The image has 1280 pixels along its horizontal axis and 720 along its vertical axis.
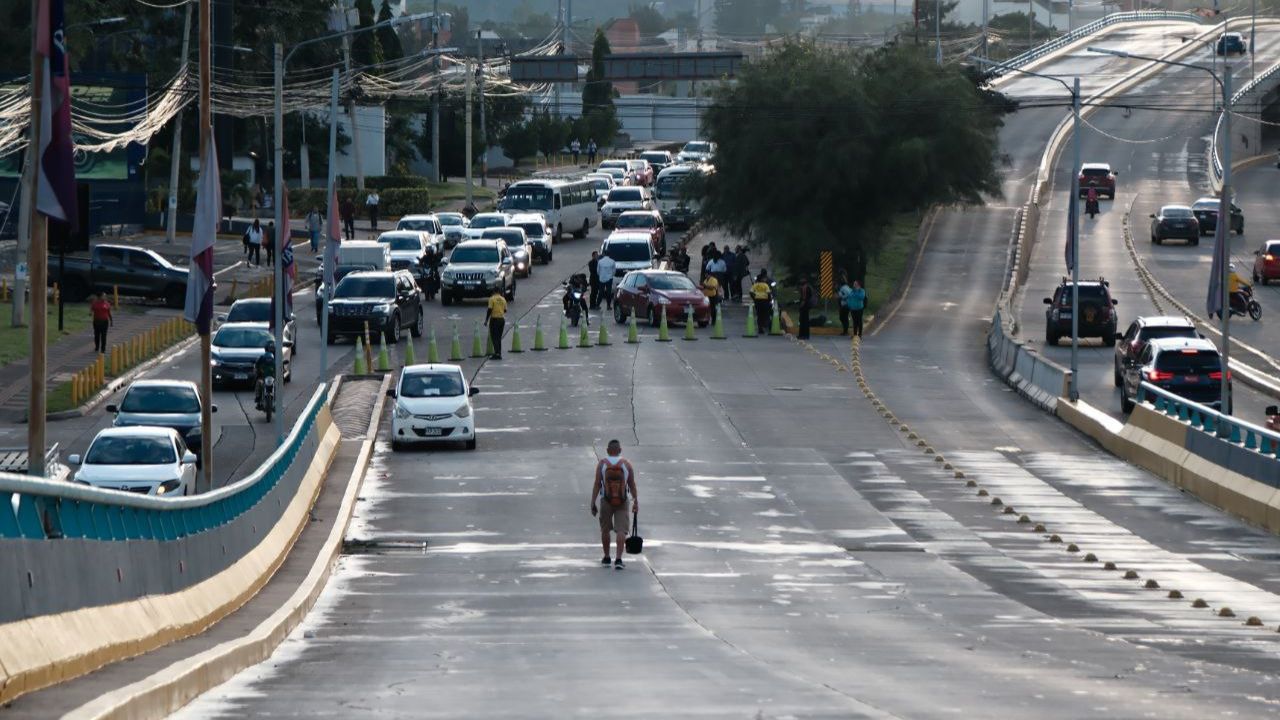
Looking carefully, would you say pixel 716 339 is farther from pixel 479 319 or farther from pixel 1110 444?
pixel 1110 444

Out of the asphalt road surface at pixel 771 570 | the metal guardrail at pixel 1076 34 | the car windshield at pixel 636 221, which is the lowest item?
the asphalt road surface at pixel 771 570

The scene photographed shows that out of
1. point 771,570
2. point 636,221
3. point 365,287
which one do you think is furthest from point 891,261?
point 771,570

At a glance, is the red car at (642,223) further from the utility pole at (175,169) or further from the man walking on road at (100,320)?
the man walking on road at (100,320)

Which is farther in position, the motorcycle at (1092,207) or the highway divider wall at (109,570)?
the motorcycle at (1092,207)

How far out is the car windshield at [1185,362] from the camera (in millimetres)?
40125

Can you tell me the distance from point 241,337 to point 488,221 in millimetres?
26521

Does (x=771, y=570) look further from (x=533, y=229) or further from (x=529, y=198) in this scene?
(x=529, y=198)

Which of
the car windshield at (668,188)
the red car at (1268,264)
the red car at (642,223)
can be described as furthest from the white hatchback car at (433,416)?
the car windshield at (668,188)

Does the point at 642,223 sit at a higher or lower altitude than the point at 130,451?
higher

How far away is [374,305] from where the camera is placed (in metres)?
50.9

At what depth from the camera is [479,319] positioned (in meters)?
56.7

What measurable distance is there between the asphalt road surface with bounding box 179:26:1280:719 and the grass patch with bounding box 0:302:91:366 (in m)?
11.0

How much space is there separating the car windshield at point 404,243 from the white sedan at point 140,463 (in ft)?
111

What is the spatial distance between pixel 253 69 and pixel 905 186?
150 ft
